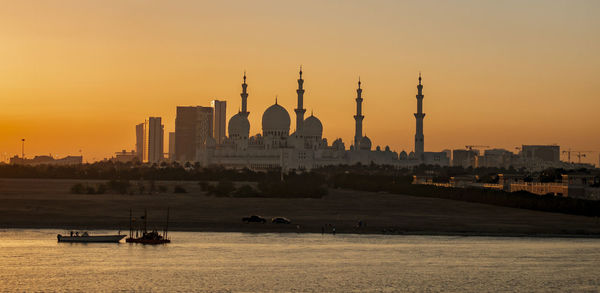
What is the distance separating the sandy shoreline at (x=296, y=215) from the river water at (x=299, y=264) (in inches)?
125

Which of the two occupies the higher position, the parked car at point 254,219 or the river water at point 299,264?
the parked car at point 254,219

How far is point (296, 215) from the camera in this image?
258 ft

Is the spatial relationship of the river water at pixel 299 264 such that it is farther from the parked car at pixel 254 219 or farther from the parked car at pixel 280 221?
the parked car at pixel 254 219

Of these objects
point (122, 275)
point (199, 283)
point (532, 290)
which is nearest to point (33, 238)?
point (122, 275)

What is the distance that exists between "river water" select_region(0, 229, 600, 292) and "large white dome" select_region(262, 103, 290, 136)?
419ft

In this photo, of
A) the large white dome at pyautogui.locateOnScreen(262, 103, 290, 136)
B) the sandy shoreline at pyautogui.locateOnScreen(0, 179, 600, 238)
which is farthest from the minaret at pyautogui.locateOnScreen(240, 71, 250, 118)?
the sandy shoreline at pyautogui.locateOnScreen(0, 179, 600, 238)

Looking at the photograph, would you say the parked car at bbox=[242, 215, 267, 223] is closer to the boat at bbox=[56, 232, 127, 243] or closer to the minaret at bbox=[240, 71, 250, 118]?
the boat at bbox=[56, 232, 127, 243]

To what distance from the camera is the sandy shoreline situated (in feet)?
228

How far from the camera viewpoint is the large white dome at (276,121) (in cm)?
19388

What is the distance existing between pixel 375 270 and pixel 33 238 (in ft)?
75.8

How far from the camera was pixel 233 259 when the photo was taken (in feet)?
179

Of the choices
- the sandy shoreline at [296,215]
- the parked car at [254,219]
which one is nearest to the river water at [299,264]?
the sandy shoreline at [296,215]

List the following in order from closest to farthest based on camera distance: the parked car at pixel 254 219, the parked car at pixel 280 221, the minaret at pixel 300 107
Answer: the parked car at pixel 280 221 < the parked car at pixel 254 219 < the minaret at pixel 300 107

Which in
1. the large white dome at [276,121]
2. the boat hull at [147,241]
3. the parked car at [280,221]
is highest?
the large white dome at [276,121]
